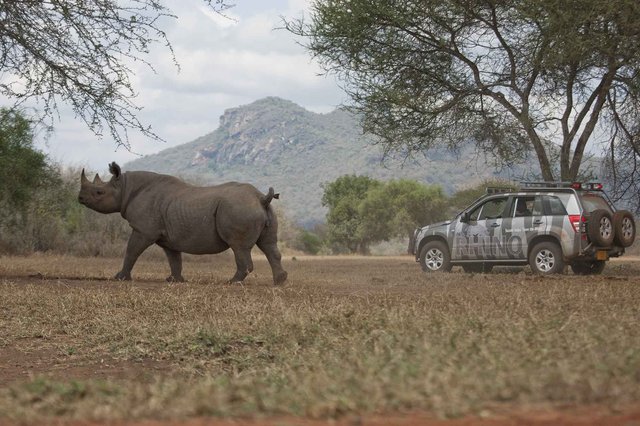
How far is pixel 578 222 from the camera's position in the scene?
19.6 meters

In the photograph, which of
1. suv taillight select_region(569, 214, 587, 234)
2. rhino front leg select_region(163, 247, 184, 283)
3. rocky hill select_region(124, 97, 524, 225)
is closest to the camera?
rhino front leg select_region(163, 247, 184, 283)

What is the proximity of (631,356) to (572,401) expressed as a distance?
0.85 meters

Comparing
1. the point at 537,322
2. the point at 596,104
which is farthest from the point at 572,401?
the point at 596,104

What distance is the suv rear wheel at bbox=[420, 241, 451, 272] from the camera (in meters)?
22.3

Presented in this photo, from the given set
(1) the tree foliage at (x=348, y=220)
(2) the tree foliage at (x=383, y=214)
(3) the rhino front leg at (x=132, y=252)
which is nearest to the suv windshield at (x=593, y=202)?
(3) the rhino front leg at (x=132, y=252)

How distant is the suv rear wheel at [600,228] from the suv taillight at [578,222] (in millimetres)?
158

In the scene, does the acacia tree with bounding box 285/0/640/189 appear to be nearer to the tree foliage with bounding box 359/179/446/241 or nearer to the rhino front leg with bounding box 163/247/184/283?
the rhino front leg with bounding box 163/247/184/283

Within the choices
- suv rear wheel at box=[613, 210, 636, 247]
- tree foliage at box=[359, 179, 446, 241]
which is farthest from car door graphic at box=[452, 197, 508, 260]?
tree foliage at box=[359, 179, 446, 241]

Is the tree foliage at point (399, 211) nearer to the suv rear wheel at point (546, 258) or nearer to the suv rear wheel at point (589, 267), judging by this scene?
the suv rear wheel at point (589, 267)

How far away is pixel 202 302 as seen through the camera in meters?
12.3

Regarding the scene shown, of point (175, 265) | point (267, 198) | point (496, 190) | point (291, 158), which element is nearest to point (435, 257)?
point (496, 190)

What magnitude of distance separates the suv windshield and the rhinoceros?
684 cm

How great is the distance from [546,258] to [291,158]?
5685 inches

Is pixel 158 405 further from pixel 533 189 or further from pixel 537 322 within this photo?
pixel 533 189
